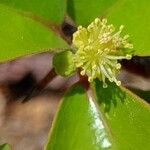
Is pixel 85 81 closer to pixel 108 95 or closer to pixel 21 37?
pixel 108 95

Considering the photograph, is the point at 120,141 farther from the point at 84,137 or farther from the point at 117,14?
the point at 117,14

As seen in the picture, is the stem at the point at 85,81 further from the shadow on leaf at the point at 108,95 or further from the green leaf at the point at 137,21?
the green leaf at the point at 137,21

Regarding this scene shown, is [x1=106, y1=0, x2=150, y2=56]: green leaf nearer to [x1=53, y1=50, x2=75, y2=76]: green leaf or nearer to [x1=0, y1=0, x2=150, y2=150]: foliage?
[x1=0, y1=0, x2=150, y2=150]: foliage

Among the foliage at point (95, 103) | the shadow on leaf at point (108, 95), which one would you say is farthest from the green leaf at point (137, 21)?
the shadow on leaf at point (108, 95)

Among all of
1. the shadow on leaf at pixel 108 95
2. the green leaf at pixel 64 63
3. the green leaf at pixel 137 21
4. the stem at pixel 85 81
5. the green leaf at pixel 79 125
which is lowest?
the green leaf at pixel 79 125

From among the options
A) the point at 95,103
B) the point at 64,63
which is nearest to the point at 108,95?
the point at 95,103

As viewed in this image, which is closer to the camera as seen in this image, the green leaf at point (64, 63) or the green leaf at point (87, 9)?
the green leaf at point (64, 63)

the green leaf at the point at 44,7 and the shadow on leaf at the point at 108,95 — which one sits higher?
the green leaf at the point at 44,7
